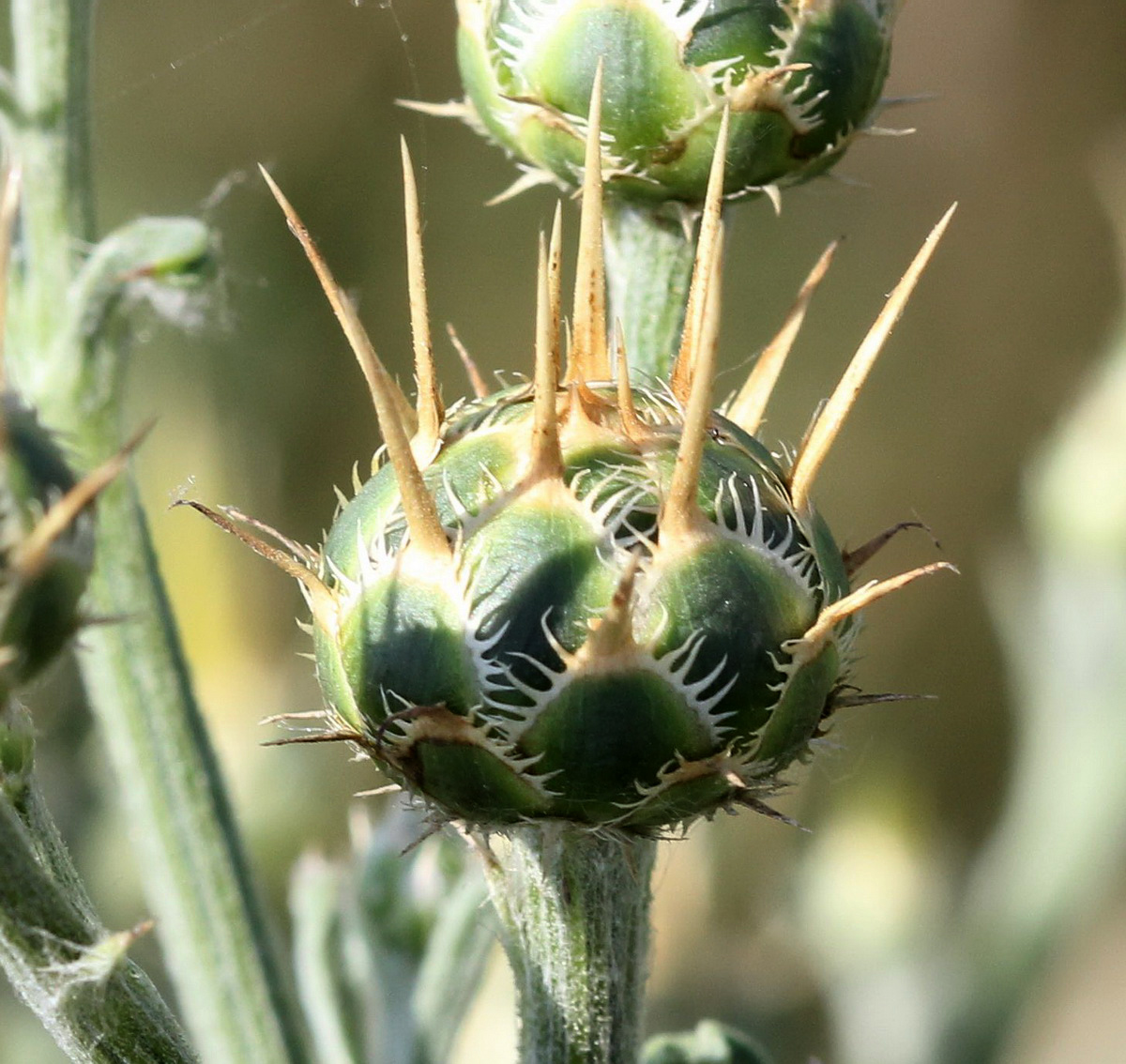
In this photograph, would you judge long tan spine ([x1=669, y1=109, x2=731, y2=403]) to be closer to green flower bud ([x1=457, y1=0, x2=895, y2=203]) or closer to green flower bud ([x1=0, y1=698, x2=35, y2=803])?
green flower bud ([x1=457, y1=0, x2=895, y2=203])

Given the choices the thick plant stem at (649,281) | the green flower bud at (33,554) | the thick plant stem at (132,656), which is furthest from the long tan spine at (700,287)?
the thick plant stem at (132,656)

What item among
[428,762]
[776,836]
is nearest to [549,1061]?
[428,762]

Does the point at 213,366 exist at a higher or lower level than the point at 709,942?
higher

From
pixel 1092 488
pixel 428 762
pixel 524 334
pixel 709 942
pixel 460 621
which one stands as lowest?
pixel 709 942

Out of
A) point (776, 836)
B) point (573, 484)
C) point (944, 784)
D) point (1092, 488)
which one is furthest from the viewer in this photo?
point (944, 784)

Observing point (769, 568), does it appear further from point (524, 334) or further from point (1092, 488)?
point (524, 334)

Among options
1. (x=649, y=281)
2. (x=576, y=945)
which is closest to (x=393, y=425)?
(x=576, y=945)
